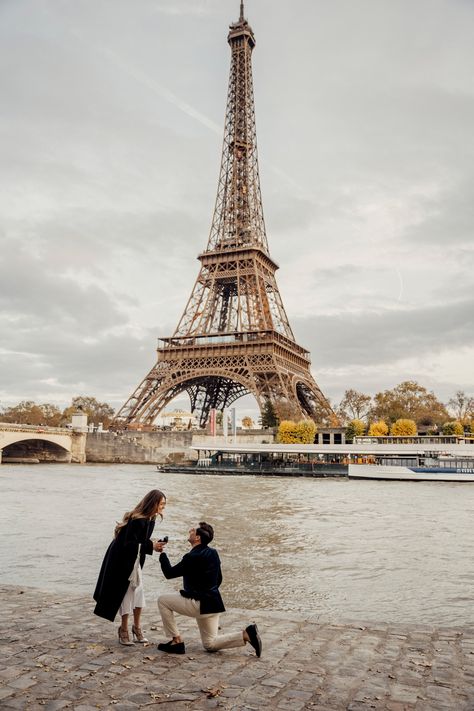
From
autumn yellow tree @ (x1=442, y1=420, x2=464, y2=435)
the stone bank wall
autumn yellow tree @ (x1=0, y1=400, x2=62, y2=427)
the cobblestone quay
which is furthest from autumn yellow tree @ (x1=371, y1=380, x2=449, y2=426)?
the cobblestone quay

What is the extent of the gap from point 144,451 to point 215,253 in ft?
85.0

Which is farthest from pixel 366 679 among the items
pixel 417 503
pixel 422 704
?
pixel 417 503

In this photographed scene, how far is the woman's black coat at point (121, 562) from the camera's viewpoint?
6.79 m

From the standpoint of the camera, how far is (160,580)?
1246 cm

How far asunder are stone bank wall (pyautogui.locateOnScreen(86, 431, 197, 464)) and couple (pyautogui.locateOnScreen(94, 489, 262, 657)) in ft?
224

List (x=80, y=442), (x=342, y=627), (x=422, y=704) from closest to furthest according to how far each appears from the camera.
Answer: (x=422, y=704)
(x=342, y=627)
(x=80, y=442)

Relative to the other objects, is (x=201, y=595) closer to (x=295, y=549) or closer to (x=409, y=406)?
(x=295, y=549)

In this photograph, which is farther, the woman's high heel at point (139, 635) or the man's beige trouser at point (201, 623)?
the woman's high heel at point (139, 635)

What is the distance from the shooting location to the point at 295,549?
650 inches

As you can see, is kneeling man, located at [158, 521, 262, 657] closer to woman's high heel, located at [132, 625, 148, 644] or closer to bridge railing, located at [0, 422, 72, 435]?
woman's high heel, located at [132, 625, 148, 644]

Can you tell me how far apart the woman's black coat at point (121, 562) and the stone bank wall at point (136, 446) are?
224 ft

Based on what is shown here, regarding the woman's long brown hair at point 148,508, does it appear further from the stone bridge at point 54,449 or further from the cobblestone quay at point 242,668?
the stone bridge at point 54,449

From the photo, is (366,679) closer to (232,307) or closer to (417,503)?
(417,503)

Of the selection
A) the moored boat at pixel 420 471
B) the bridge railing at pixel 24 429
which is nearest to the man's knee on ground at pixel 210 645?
the moored boat at pixel 420 471
